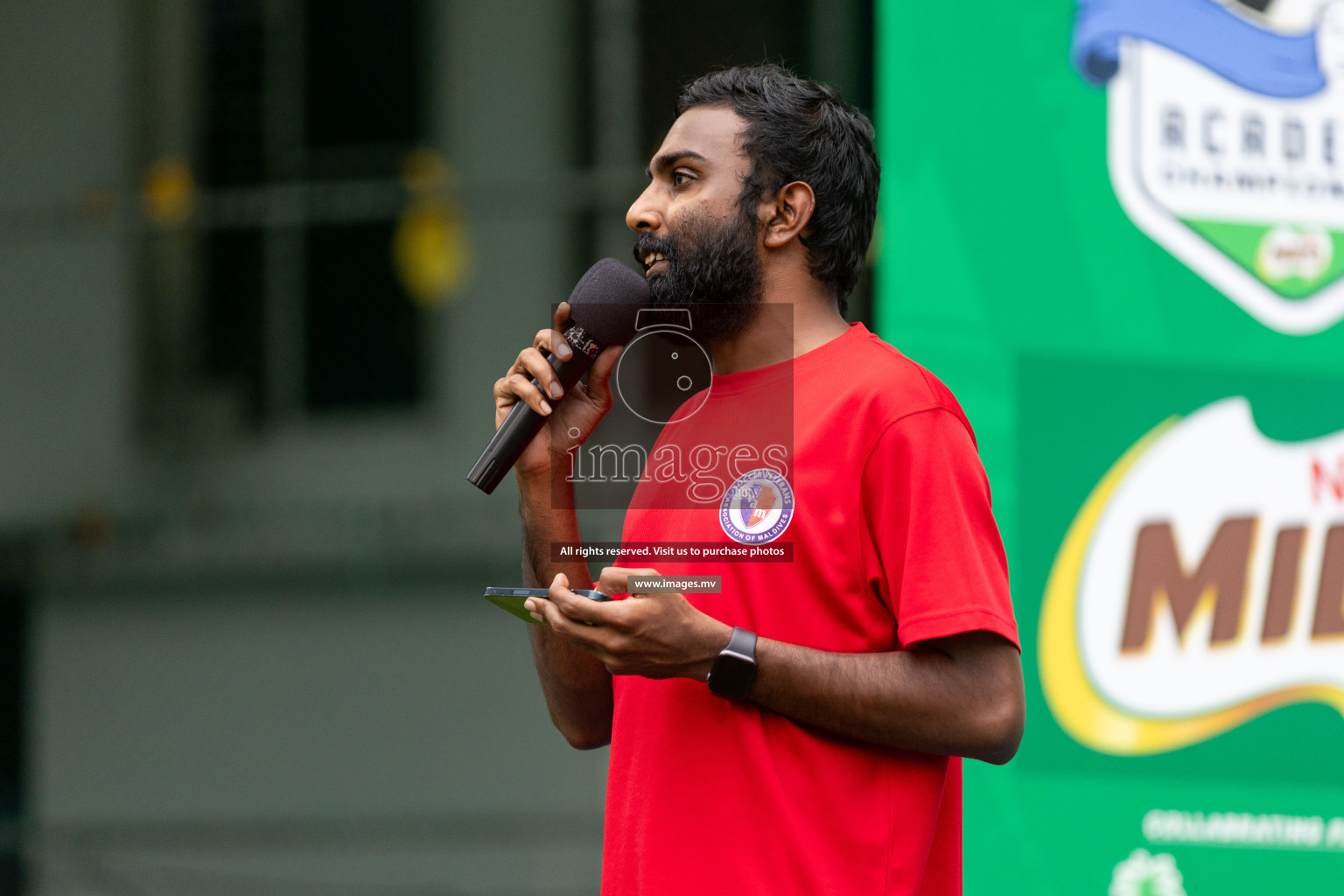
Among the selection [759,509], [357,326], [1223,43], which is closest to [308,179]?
[357,326]

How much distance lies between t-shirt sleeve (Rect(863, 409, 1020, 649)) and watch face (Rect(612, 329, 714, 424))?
14.3 inches

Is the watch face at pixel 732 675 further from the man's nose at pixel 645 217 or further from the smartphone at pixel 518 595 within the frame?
the man's nose at pixel 645 217

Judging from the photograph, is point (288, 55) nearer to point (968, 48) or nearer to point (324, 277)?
point (324, 277)

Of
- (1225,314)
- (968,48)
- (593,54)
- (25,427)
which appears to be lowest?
(25,427)

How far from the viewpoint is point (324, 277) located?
6.22m

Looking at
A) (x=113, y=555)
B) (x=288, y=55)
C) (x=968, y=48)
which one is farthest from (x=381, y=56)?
(x=968, y=48)

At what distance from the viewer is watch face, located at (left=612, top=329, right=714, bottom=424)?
1.85m

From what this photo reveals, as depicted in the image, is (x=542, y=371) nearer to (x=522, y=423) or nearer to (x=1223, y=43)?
(x=522, y=423)

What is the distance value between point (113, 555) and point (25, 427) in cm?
83

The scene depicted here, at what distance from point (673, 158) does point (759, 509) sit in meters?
0.56

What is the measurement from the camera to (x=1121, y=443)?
264cm

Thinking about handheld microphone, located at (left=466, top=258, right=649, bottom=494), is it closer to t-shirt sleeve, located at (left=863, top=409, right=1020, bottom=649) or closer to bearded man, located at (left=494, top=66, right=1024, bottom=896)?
bearded man, located at (left=494, top=66, right=1024, bottom=896)

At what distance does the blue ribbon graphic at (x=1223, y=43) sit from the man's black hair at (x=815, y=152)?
98cm

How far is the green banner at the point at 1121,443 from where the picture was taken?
102 inches
